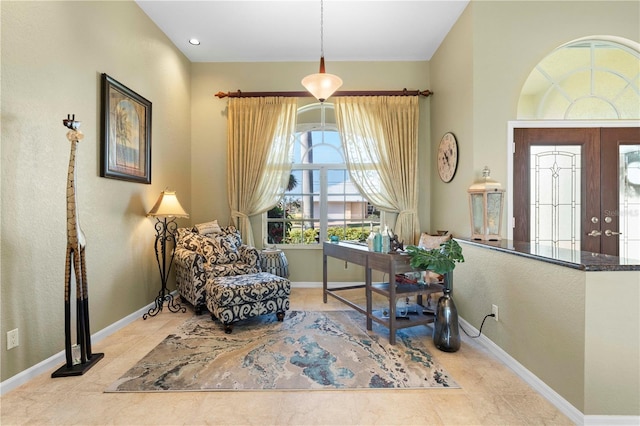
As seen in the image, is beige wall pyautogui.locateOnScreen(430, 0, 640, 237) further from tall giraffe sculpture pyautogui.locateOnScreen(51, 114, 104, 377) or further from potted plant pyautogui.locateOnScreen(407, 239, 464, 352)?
tall giraffe sculpture pyautogui.locateOnScreen(51, 114, 104, 377)

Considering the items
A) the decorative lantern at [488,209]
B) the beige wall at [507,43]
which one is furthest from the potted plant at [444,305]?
the beige wall at [507,43]

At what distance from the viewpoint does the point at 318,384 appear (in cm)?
201

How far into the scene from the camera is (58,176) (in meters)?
2.29

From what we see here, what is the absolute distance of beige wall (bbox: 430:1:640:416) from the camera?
1.66 meters

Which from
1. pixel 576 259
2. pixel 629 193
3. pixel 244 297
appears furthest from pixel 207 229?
pixel 629 193

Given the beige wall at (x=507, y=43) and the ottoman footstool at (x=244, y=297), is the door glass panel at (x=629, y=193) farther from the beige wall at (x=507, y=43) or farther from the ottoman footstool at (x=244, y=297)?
the ottoman footstool at (x=244, y=297)

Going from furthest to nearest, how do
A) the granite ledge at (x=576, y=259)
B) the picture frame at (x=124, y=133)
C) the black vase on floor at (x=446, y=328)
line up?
the picture frame at (x=124, y=133) < the black vase on floor at (x=446, y=328) < the granite ledge at (x=576, y=259)

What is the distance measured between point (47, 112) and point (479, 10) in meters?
4.01

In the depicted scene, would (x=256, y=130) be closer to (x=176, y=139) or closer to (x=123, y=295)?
(x=176, y=139)

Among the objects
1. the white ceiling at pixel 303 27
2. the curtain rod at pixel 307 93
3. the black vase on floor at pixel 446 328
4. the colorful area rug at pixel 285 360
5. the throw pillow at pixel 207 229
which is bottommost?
the colorful area rug at pixel 285 360

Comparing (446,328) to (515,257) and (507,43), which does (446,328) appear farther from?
(507,43)

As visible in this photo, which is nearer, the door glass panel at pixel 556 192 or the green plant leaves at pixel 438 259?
the green plant leaves at pixel 438 259

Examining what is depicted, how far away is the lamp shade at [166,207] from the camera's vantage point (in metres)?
3.31

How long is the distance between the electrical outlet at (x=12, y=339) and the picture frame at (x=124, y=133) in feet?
4.50
